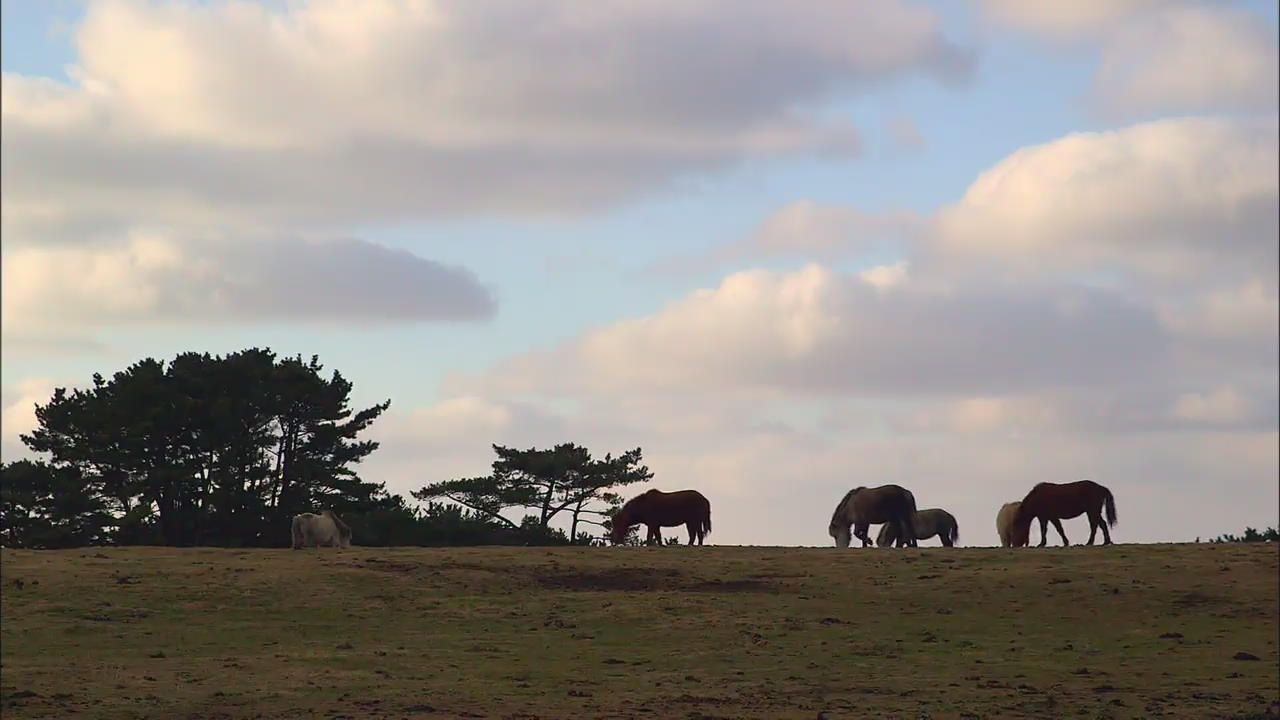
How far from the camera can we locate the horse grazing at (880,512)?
157ft

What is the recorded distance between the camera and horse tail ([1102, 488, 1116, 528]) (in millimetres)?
45000

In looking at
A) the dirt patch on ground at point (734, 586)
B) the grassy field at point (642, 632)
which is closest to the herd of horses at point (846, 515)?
the grassy field at point (642, 632)

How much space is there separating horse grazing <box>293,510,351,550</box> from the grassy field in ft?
6.29

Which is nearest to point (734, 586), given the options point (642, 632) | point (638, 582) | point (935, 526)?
point (638, 582)

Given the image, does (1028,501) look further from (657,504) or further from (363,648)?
(363,648)

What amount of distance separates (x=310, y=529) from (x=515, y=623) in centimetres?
1277

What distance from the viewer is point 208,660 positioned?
99.2 ft

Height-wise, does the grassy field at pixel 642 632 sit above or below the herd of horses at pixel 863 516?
below

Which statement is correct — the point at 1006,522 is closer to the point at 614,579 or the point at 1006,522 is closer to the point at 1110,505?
the point at 1110,505

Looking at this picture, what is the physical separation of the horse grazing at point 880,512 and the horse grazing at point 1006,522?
251 cm

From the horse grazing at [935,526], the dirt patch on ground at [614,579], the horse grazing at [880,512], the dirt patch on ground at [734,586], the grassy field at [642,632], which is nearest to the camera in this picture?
the grassy field at [642,632]

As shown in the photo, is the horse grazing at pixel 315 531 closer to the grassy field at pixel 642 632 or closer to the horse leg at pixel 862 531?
the grassy field at pixel 642 632

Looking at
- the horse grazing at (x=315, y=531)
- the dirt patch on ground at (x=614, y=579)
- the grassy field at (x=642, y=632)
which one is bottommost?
the grassy field at (x=642, y=632)

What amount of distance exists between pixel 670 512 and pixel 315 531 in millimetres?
9843
